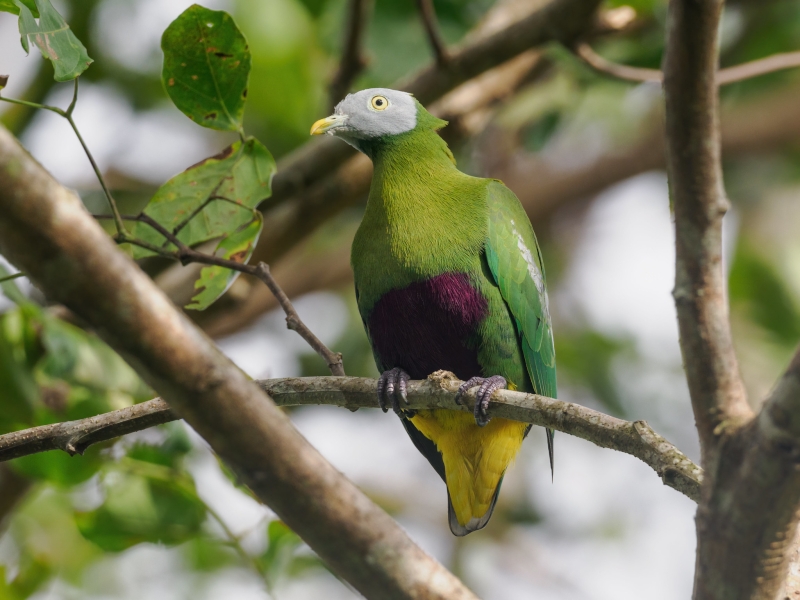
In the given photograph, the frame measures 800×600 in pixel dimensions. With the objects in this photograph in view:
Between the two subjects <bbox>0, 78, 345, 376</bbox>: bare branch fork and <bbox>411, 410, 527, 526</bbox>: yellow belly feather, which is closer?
<bbox>0, 78, 345, 376</bbox>: bare branch fork

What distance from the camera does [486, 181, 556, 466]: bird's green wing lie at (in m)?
3.57

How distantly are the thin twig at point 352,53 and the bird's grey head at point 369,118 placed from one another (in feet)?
2.97

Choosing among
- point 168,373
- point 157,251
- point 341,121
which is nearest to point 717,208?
point 168,373

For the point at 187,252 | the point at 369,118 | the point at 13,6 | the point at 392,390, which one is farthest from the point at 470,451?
the point at 13,6

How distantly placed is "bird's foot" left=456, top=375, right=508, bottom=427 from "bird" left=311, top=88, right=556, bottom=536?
0.04 feet

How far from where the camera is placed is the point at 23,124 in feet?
17.0

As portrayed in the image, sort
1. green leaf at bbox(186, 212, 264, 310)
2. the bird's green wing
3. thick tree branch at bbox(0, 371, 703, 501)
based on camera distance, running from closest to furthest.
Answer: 1. thick tree branch at bbox(0, 371, 703, 501)
2. green leaf at bbox(186, 212, 264, 310)
3. the bird's green wing

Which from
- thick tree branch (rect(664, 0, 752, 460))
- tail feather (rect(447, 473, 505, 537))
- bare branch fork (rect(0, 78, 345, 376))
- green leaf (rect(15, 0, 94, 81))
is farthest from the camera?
tail feather (rect(447, 473, 505, 537))

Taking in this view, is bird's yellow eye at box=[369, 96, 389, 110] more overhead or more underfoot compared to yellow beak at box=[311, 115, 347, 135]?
more overhead

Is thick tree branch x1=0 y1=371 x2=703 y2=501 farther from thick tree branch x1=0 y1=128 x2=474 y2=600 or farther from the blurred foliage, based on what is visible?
the blurred foliage

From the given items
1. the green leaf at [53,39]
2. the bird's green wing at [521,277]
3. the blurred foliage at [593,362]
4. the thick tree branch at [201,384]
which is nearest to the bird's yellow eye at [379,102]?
the bird's green wing at [521,277]

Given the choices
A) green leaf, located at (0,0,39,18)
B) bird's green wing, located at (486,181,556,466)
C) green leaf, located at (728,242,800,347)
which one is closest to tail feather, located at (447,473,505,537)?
bird's green wing, located at (486,181,556,466)

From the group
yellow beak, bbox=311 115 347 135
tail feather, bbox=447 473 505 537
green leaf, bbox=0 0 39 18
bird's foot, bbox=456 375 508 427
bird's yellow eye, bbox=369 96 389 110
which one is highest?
green leaf, bbox=0 0 39 18

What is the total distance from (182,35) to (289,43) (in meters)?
3.23
